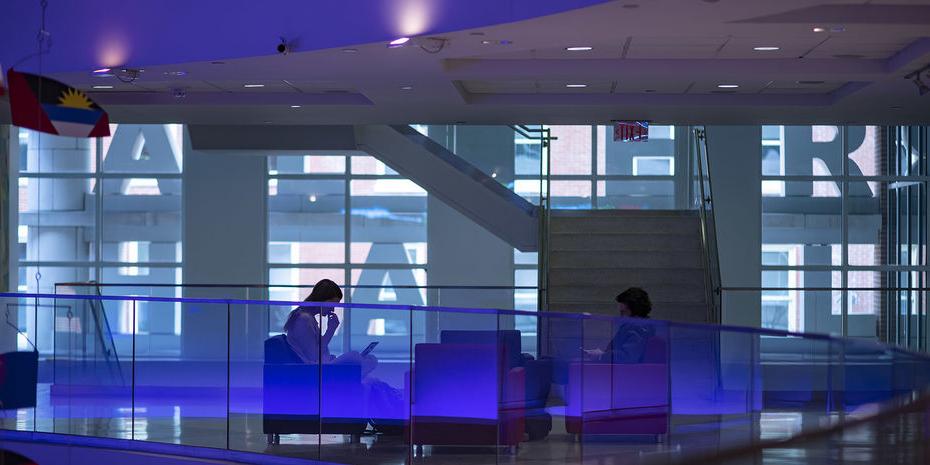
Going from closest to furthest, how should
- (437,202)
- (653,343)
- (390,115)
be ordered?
(653,343) → (390,115) → (437,202)

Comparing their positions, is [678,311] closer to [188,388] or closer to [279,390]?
[279,390]

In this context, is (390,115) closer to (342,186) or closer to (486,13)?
(486,13)

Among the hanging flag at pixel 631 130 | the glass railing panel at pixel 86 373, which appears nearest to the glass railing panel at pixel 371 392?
the glass railing panel at pixel 86 373

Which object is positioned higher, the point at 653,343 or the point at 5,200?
the point at 5,200

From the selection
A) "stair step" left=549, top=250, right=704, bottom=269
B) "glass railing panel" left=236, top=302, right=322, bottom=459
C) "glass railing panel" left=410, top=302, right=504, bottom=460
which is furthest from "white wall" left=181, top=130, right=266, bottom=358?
"glass railing panel" left=410, top=302, right=504, bottom=460

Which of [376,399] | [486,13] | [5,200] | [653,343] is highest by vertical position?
[486,13]

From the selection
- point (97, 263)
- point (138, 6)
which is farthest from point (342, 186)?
point (138, 6)

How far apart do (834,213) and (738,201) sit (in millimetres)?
1946

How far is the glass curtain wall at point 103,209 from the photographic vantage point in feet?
68.0

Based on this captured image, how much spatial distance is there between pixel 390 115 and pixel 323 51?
4335 millimetres

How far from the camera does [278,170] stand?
20516mm

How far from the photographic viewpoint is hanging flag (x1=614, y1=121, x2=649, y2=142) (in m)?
13.4

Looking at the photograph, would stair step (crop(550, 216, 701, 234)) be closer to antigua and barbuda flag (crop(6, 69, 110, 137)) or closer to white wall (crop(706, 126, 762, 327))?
white wall (crop(706, 126, 762, 327))

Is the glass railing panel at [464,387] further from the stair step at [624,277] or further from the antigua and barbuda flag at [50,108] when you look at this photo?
the stair step at [624,277]
